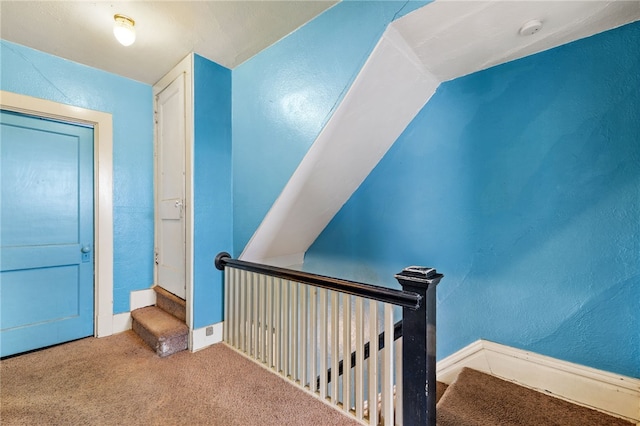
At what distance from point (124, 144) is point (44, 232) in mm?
950

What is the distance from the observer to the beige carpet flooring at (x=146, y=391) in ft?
4.74

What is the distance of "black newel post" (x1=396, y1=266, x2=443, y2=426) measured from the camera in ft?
3.88

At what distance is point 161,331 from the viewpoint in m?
2.10

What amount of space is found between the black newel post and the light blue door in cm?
267

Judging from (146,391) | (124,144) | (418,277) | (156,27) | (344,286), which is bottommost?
(146,391)

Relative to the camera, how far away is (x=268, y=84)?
2.03 meters

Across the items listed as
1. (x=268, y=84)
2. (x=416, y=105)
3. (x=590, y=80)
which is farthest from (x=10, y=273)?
(x=590, y=80)

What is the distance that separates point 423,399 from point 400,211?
1.24 metres

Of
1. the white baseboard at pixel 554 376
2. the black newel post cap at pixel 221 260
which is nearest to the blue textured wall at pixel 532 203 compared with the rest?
the white baseboard at pixel 554 376

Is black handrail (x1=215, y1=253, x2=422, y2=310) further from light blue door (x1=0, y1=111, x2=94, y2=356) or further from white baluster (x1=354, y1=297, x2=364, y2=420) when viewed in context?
light blue door (x1=0, y1=111, x2=94, y2=356)

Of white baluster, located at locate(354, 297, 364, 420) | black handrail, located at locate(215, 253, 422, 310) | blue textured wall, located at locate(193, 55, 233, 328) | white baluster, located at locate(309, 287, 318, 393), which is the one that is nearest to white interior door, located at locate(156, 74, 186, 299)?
blue textured wall, located at locate(193, 55, 233, 328)

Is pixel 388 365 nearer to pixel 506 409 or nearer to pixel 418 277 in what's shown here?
pixel 418 277

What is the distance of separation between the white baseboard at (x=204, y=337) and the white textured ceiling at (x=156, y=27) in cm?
220

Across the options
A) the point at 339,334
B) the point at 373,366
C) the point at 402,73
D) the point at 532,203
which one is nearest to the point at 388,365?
the point at 373,366
